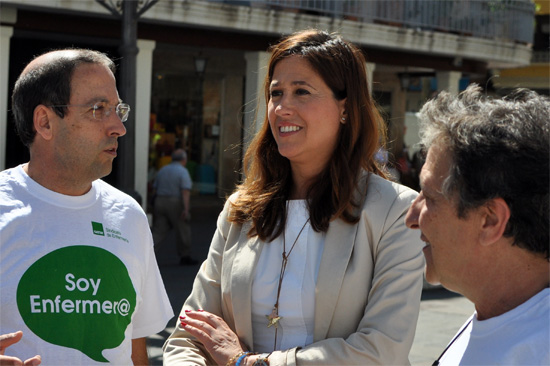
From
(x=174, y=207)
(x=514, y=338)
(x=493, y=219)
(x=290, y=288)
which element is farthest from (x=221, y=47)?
(x=514, y=338)

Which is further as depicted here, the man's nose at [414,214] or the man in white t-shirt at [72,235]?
the man in white t-shirt at [72,235]

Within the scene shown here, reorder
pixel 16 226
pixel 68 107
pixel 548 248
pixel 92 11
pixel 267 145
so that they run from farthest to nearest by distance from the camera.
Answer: pixel 92 11, pixel 267 145, pixel 68 107, pixel 16 226, pixel 548 248

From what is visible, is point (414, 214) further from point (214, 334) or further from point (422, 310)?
point (422, 310)

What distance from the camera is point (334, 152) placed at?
2.82 m

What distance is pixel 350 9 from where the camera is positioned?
16.5 meters

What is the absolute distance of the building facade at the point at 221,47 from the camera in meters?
13.7

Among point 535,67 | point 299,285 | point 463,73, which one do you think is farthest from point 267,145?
point 535,67

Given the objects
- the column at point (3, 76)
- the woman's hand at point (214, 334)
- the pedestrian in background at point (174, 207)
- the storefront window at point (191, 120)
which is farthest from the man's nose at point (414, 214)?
the storefront window at point (191, 120)

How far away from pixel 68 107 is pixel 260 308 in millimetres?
975

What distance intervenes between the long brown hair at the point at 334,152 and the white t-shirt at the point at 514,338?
98 cm

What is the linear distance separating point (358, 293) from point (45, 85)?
130 centimetres

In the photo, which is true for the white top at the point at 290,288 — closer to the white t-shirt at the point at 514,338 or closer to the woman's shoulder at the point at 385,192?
the woman's shoulder at the point at 385,192

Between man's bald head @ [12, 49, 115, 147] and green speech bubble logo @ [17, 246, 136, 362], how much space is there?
506mm

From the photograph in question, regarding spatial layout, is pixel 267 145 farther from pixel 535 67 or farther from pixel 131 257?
pixel 535 67
